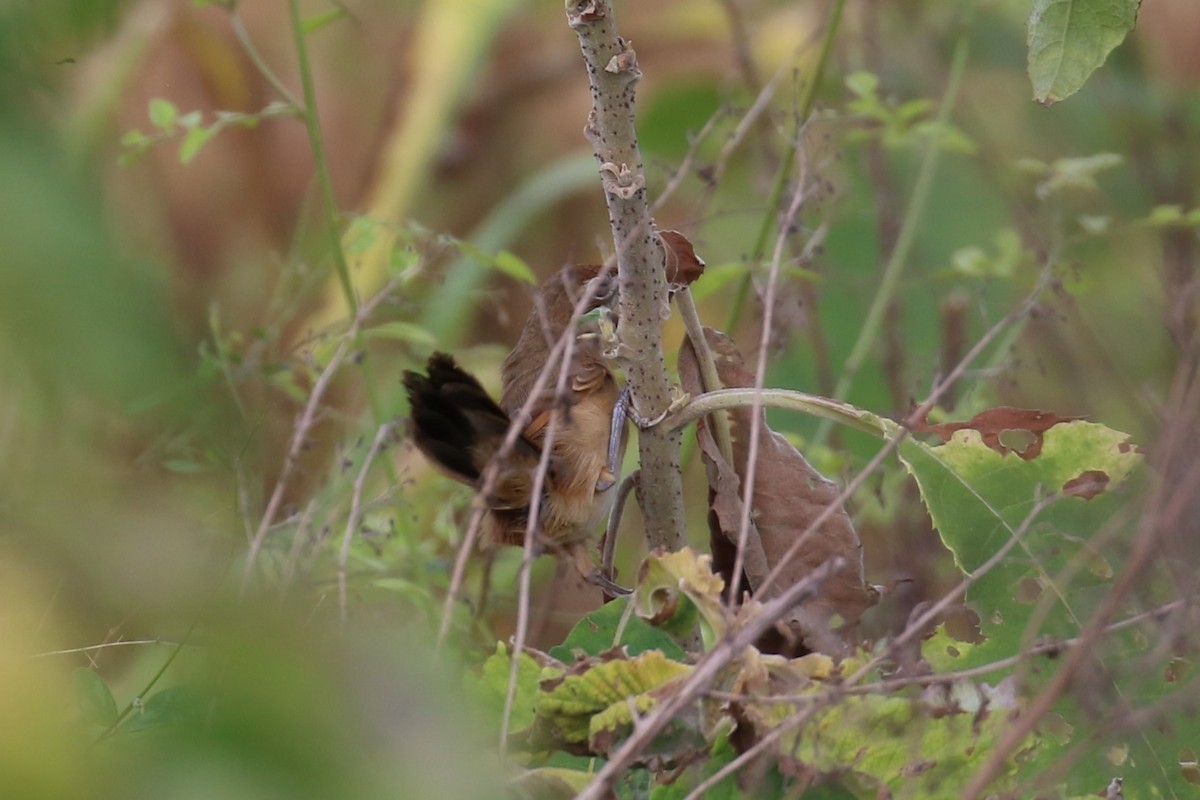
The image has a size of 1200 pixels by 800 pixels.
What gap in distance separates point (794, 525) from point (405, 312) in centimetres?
111

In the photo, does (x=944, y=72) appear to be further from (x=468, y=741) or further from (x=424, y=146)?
(x=468, y=741)

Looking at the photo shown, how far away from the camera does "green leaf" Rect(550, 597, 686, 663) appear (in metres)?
1.31

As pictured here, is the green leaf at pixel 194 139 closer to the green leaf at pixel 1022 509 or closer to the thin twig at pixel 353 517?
the thin twig at pixel 353 517

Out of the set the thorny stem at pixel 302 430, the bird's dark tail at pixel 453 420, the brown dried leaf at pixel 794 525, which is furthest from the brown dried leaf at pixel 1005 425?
the thorny stem at pixel 302 430

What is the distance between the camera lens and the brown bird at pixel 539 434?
5.16 ft

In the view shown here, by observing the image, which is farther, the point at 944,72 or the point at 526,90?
the point at 526,90

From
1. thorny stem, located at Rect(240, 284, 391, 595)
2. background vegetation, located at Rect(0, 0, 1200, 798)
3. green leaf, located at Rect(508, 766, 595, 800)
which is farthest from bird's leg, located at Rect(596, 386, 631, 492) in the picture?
green leaf, located at Rect(508, 766, 595, 800)

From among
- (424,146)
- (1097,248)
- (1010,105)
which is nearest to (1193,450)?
(1097,248)

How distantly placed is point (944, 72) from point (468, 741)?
3.31 meters

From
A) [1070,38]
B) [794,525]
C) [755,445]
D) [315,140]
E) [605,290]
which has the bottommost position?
[794,525]

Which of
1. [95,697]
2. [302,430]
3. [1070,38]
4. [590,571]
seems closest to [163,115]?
[302,430]

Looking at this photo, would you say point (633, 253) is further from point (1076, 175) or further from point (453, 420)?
point (1076, 175)

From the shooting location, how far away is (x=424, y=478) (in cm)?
244

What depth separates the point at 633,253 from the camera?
1.16 metres
